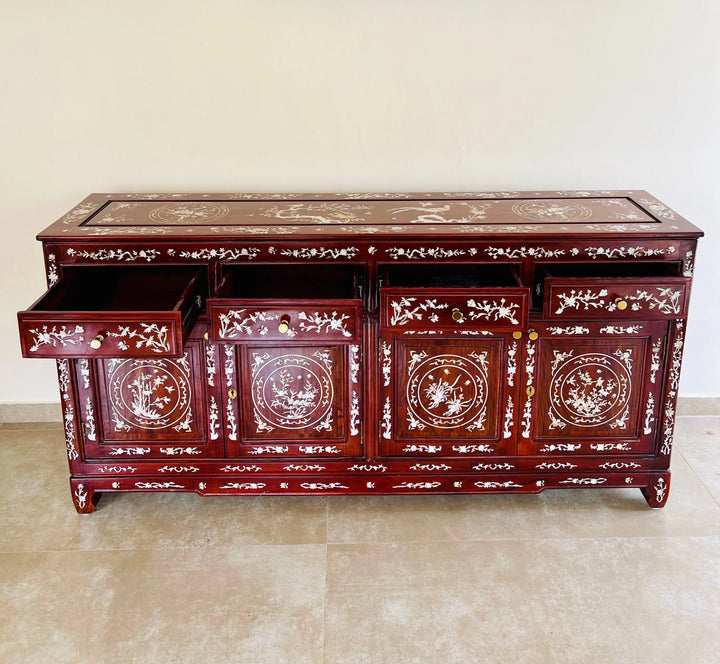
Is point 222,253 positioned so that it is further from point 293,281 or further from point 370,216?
point 370,216

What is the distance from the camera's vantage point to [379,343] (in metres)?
2.57

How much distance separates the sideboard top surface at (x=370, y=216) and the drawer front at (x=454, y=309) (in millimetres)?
213

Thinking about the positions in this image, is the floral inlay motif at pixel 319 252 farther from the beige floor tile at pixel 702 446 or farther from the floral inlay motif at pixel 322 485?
the beige floor tile at pixel 702 446

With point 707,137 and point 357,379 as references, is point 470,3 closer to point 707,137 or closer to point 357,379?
point 707,137

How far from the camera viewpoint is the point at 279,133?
2.95m

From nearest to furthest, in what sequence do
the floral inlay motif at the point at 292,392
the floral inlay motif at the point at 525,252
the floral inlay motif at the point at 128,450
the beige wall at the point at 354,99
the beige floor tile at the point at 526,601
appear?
the beige floor tile at the point at 526,601, the floral inlay motif at the point at 525,252, the floral inlay motif at the point at 292,392, the floral inlay motif at the point at 128,450, the beige wall at the point at 354,99

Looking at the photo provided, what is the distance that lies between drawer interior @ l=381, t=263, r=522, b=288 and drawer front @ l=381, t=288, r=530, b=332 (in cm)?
16

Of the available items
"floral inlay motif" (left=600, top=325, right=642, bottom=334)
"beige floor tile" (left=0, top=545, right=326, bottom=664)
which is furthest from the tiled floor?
"floral inlay motif" (left=600, top=325, right=642, bottom=334)

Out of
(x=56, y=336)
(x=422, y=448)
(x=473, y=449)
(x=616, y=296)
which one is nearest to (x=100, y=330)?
(x=56, y=336)

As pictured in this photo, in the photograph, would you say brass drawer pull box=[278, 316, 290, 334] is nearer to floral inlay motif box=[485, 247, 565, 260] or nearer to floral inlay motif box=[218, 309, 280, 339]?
floral inlay motif box=[218, 309, 280, 339]

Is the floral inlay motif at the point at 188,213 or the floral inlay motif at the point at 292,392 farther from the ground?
the floral inlay motif at the point at 188,213

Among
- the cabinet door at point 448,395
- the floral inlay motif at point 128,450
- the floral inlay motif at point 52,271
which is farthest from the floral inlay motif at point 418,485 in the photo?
the floral inlay motif at point 52,271

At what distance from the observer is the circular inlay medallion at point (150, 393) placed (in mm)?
2605

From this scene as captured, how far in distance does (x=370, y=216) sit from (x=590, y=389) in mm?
900
